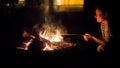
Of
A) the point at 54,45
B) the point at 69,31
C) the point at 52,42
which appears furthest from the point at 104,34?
the point at 69,31

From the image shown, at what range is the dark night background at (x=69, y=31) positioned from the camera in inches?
263

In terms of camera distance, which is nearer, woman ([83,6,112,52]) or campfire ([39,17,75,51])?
woman ([83,6,112,52])

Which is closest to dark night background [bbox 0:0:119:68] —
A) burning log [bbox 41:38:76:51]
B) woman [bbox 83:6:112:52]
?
woman [bbox 83:6:112:52]

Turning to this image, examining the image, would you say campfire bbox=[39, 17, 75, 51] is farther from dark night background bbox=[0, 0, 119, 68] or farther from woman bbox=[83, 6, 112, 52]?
woman bbox=[83, 6, 112, 52]

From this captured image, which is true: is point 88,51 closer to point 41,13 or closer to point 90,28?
point 90,28

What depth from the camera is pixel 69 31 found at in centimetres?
1145

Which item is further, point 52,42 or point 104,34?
point 52,42

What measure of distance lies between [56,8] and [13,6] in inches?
74.9

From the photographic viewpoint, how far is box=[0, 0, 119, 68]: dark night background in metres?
6.69

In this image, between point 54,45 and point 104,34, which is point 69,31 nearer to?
point 54,45

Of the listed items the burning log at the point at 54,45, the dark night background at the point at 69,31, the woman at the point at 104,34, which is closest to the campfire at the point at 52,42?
the burning log at the point at 54,45

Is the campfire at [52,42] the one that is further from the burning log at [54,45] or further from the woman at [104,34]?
the woman at [104,34]

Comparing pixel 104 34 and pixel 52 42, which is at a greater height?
pixel 104 34

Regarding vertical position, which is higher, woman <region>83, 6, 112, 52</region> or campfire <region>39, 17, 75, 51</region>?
woman <region>83, 6, 112, 52</region>
